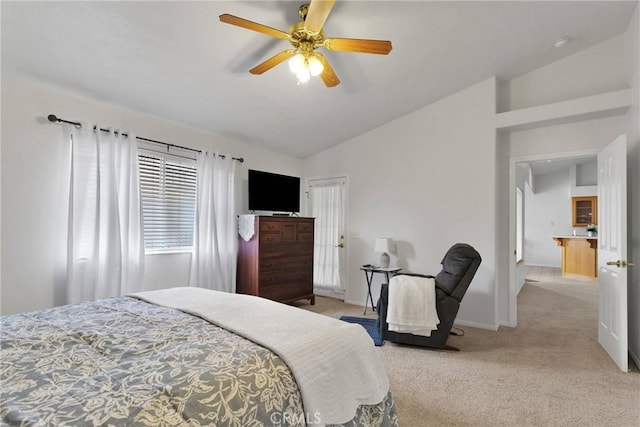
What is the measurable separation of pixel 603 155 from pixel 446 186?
5.15 feet

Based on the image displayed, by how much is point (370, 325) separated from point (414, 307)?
89 cm

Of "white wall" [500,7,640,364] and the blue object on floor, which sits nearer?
"white wall" [500,7,640,364]

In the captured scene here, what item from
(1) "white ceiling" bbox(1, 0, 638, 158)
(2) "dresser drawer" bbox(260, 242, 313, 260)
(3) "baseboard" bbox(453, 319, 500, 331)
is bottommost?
(3) "baseboard" bbox(453, 319, 500, 331)

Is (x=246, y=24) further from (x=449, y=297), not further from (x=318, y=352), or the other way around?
(x=449, y=297)

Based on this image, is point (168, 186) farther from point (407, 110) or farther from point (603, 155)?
point (603, 155)

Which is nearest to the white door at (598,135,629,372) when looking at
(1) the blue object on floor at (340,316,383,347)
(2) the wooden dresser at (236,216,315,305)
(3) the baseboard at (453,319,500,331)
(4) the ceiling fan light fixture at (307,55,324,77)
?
(3) the baseboard at (453,319,500,331)

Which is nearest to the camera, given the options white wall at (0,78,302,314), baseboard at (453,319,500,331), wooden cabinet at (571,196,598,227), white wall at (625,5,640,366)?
white wall at (0,78,302,314)

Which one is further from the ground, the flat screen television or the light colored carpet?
the flat screen television

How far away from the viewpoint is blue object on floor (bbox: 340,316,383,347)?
3.29 metres

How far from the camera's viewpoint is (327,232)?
532 cm

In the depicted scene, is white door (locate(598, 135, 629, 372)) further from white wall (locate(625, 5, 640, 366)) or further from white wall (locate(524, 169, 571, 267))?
white wall (locate(524, 169, 571, 267))

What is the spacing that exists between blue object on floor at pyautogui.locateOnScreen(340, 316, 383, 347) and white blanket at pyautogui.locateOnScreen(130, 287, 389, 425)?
1.79 m

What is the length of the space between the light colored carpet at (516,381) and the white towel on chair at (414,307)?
9.9 inches

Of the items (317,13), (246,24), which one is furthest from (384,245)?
(246,24)
